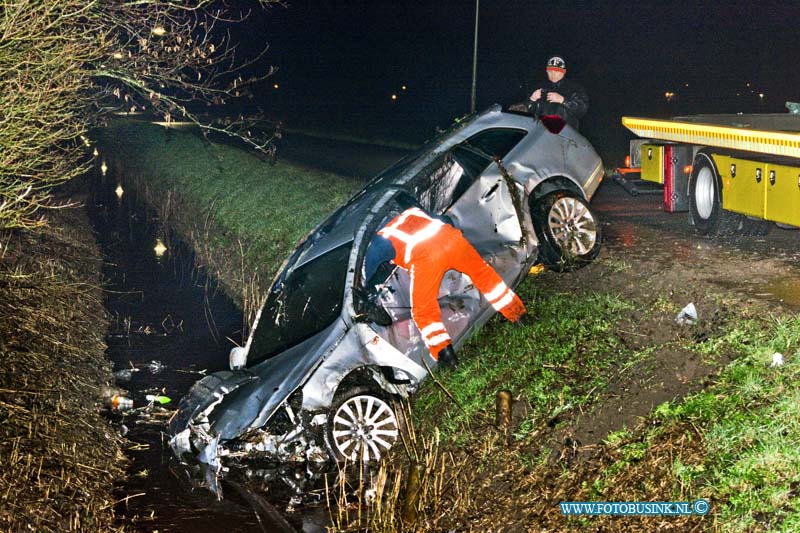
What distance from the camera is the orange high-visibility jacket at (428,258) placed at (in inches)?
336

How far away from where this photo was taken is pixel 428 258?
8547mm

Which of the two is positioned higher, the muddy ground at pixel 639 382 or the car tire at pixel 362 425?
the muddy ground at pixel 639 382

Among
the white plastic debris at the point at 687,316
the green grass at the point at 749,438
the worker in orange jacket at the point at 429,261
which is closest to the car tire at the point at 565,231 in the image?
the worker in orange jacket at the point at 429,261

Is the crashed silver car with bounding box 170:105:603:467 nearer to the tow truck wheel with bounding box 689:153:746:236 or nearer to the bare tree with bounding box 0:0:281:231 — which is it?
the bare tree with bounding box 0:0:281:231

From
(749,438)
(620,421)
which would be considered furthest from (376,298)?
(749,438)

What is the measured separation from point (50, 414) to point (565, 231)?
516 cm

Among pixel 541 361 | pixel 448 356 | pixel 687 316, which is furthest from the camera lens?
pixel 448 356

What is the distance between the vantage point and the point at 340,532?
7.16 m

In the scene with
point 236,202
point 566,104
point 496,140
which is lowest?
point 236,202

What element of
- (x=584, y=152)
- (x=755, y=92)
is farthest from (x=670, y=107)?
(x=584, y=152)

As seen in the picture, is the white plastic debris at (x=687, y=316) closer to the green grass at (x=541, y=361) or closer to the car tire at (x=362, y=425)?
the green grass at (x=541, y=361)

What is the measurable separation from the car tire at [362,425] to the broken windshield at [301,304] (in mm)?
697

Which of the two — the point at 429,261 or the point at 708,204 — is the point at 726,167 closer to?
the point at 708,204

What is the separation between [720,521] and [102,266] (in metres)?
16.2
